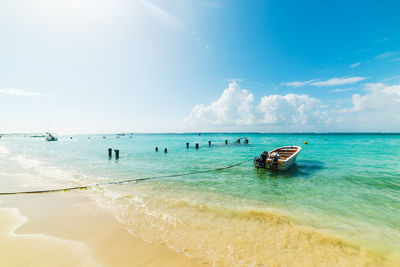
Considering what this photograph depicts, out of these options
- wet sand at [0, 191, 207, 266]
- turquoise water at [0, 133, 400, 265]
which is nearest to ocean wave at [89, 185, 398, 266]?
turquoise water at [0, 133, 400, 265]

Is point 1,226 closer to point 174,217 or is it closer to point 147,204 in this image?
point 147,204

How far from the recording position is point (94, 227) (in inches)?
217

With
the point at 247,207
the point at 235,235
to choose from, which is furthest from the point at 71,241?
the point at 247,207

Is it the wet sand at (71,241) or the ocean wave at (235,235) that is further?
the ocean wave at (235,235)

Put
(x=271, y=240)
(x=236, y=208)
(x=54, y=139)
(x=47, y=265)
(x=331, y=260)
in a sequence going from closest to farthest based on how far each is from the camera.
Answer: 1. (x=47, y=265)
2. (x=331, y=260)
3. (x=271, y=240)
4. (x=236, y=208)
5. (x=54, y=139)

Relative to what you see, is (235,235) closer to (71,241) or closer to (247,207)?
(247,207)

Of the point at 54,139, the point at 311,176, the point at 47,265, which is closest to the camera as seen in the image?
the point at 47,265

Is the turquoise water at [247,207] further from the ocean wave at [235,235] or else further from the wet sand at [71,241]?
the wet sand at [71,241]

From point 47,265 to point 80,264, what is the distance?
714mm

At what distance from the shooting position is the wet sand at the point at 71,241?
399 centimetres

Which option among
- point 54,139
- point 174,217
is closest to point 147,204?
point 174,217

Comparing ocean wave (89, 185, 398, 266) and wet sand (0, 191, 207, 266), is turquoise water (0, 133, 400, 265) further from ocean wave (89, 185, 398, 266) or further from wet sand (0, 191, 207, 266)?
wet sand (0, 191, 207, 266)

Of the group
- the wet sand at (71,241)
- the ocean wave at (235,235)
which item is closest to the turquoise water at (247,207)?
the ocean wave at (235,235)

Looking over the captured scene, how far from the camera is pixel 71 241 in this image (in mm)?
4746
